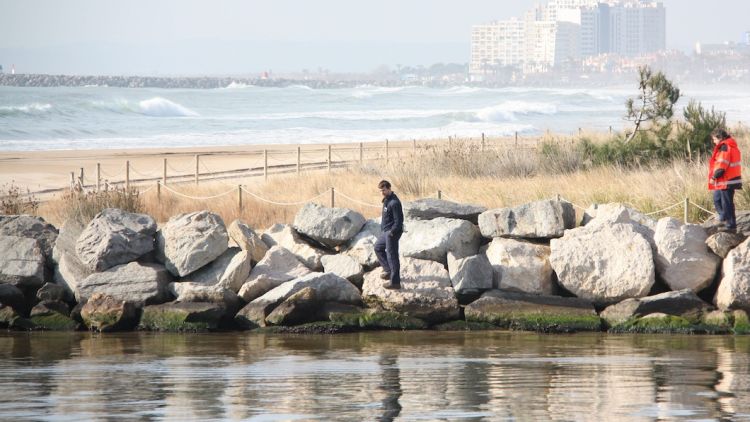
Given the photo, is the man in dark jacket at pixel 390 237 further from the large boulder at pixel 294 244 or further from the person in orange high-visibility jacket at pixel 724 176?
the person in orange high-visibility jacket at pixel 724 176

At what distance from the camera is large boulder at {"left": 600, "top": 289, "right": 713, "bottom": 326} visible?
1562 centimetres

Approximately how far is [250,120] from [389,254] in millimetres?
68867

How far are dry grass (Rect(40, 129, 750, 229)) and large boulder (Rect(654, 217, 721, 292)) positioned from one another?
2837 mm

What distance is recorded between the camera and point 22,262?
685 inches

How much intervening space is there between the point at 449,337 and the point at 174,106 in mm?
84686

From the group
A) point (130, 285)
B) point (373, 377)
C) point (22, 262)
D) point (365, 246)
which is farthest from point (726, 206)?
point (22, 262)

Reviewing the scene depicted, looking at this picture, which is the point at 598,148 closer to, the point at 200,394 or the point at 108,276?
the point at 108,276

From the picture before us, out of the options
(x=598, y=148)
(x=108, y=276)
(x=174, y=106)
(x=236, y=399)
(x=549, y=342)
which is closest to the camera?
(x=236, y=399)

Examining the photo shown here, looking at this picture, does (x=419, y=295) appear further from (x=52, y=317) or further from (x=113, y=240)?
(x=52, y=317)

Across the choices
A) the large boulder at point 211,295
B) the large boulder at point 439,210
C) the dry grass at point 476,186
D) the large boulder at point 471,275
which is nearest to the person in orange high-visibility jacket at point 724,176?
the dry grass at point 476,186

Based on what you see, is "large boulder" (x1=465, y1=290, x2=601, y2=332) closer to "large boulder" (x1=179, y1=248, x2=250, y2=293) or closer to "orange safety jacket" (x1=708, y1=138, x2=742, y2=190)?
"orange safety jacket" (x1=708, y1=138, x2=742, y2=190)

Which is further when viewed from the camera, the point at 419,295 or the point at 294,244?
the point at 294,244

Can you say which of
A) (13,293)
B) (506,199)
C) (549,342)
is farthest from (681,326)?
(13,293)

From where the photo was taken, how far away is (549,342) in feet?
48.3
